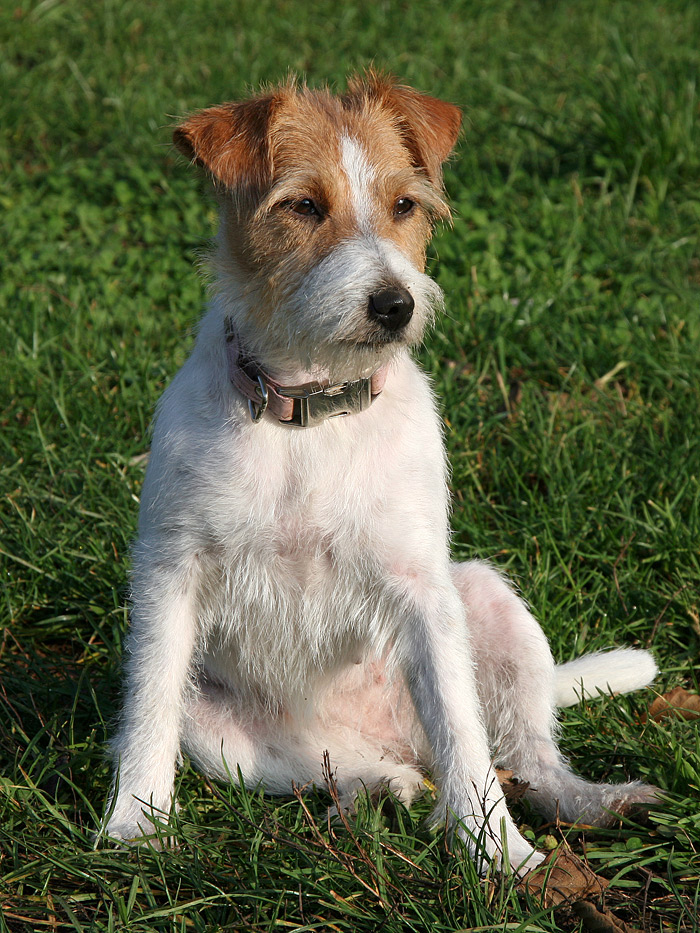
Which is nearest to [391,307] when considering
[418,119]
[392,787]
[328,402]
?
[328,402]

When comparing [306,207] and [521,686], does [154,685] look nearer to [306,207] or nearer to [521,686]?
[521,686]

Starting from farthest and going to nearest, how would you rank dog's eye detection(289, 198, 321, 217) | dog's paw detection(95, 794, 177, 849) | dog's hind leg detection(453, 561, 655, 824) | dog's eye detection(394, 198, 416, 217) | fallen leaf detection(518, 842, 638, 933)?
1. dog's hind leg detection(453, 561, 655, 824)
2. dog's eye detection(394, 198, 416, 217)
3. dog's eye detection(289, 198, 321, 217)
4. dog's paw detection(95, 794, 177, 849)
5. fallen leaf detection(518, 842, 638, 933)

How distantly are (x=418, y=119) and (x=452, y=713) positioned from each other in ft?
5.88

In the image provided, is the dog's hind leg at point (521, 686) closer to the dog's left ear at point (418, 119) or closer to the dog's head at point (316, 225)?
the dog's head at point (316, 225)

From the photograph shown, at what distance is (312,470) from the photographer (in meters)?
2.91

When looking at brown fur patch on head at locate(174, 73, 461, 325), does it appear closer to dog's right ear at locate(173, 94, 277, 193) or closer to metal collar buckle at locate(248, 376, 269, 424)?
dog's right ear at locate(173, 94, 277, 193)

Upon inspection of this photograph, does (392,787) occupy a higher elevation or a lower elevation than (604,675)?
lower

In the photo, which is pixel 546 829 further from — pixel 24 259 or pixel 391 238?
pixel 24 259

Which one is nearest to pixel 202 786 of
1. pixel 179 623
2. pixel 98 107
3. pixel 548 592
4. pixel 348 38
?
pixel 179 623

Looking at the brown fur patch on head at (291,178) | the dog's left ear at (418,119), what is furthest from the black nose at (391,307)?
the dog's left ear at (418,119)

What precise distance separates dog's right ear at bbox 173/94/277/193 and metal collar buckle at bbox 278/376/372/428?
1.98 ft

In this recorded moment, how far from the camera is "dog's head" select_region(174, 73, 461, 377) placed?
2709 mm

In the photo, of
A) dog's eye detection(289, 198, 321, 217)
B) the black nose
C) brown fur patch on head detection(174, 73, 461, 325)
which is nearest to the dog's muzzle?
the black nose

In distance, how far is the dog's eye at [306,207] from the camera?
288 centimetres
